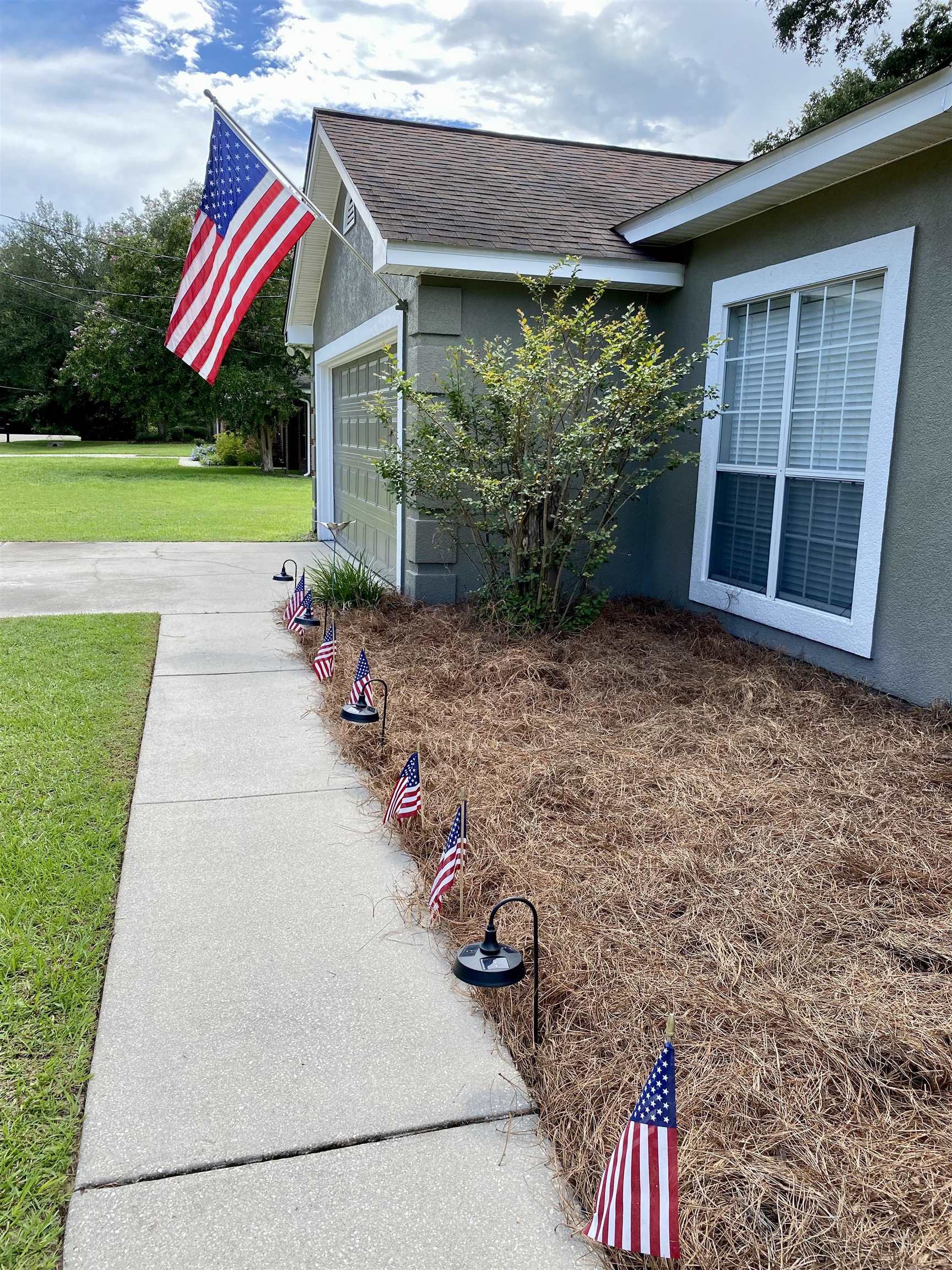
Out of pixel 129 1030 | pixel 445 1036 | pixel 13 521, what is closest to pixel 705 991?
pixel 445 1036

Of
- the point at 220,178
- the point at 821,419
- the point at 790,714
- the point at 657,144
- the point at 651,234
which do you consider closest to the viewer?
the point at 790,714

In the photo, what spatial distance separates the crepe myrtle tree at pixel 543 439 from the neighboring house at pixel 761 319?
38 centimetres

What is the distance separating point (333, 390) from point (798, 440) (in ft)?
26.8

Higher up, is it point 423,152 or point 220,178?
point 423,152

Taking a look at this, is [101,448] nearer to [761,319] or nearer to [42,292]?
[42,292]

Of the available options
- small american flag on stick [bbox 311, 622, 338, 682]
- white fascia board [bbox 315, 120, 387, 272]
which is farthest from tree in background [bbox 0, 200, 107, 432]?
small american flag on stick [bbox 311, 622, 338, 682]

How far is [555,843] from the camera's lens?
147 inches

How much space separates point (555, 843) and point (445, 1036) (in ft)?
3.77

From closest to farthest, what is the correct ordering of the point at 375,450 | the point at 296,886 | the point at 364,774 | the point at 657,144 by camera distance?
the point at 296,886 → the point at 364,774 → the point at 375,450 → the point at 657,144

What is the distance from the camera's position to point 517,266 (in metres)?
7.07

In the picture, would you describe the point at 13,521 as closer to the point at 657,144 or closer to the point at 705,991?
the point at 705,991

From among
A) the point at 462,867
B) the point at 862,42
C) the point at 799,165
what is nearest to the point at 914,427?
the point at 799,165

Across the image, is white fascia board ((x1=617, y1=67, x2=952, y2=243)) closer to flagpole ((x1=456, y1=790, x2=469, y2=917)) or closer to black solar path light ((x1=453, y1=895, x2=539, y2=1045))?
flagpole ((x1=456, y1=790, x2=469, y2=917))

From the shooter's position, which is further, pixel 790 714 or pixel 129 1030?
pixel 790 714
